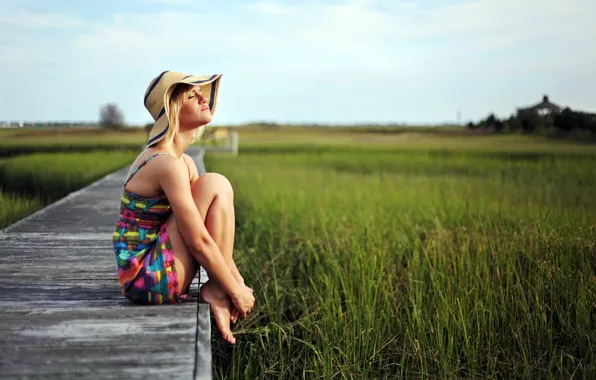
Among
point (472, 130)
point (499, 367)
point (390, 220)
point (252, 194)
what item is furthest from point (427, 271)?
point (472, 130)

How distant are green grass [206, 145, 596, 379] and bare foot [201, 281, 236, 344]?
574 millimetres

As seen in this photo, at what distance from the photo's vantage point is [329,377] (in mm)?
2764

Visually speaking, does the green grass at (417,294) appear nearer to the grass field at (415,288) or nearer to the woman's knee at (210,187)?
the grass field at (415,288)

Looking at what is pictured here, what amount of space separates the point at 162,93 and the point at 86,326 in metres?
0.88

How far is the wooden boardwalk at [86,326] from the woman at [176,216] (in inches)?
4.3

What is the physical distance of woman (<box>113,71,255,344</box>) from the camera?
88.1 inches

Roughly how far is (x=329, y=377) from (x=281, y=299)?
1246 mm

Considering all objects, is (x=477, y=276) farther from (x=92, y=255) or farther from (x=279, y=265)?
(x=92, y=255)

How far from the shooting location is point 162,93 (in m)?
2.25

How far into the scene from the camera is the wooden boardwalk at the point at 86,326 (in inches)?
73.5

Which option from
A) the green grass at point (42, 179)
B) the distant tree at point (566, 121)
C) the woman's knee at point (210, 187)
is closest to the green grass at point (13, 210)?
the green grass at point (42, 179)

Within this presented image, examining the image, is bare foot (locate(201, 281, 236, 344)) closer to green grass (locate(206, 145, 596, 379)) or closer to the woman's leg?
the woman's leg

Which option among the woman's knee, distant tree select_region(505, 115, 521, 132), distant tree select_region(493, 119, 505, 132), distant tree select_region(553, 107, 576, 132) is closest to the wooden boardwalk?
the woman's knee

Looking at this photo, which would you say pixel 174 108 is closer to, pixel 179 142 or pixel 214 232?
pixel 179 142
